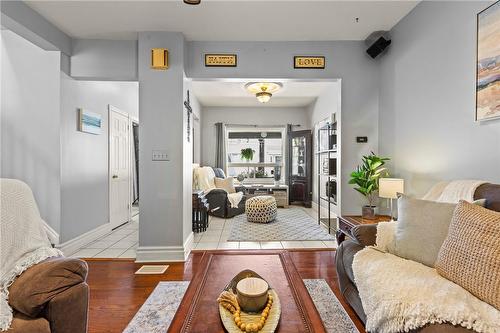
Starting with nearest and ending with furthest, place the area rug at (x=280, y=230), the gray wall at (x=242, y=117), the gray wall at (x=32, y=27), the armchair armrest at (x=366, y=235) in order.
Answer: the armchair armrest at (x=366, y=235) < the gray wall at (x=32, y=27) < the area rug at (x=280, y=230) < the gray wall at (x=242, y=117)

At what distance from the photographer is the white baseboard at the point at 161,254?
120 inches

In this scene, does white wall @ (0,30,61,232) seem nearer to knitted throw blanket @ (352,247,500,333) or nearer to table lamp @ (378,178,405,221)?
knitted throw blanket @ (352,247,500,333)

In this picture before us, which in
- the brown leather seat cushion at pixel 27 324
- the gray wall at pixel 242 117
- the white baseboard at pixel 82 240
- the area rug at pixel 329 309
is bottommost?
the area rug at pixel 329 309

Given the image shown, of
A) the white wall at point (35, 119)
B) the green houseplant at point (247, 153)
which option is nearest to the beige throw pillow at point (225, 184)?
the green houseplant at point (247, 153)

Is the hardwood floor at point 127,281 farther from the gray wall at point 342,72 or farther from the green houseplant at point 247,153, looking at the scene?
the green houseplant at point 247,153

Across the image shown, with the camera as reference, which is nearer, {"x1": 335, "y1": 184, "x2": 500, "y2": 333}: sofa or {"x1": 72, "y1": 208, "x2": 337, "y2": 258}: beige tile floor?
{"x1": 335, "y1": 184, "x2": 500, "y2": 333}: sofa

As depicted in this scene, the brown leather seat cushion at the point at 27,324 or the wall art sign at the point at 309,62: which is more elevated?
the wall art sign at the point at 309,62

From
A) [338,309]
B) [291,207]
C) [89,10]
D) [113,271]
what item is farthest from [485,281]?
[291,207]

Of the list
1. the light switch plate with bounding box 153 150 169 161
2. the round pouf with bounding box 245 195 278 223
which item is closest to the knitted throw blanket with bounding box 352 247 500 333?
the light switch plate with bounding box 153 150 169 161

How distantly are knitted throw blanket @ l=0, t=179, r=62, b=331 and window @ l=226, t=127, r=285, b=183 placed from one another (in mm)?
5996

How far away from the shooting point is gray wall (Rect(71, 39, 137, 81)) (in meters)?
3.25

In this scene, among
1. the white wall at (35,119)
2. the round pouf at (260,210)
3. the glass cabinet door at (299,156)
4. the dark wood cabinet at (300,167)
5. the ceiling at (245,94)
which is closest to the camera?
the white wall at (35,119)

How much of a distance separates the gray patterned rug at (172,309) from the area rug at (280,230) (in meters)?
1.39

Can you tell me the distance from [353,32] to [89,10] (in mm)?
3034
